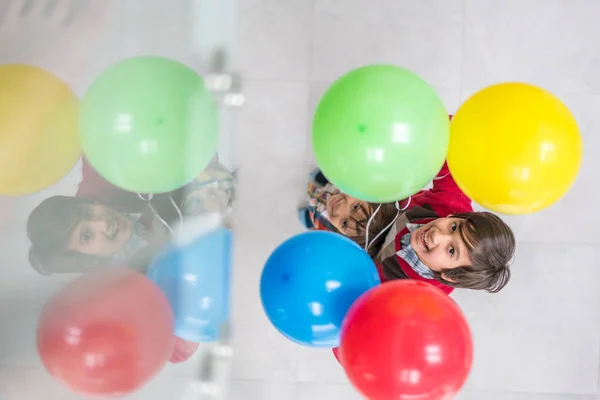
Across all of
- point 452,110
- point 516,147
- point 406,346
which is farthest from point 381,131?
point 452,110

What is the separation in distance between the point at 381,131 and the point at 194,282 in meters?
0.45

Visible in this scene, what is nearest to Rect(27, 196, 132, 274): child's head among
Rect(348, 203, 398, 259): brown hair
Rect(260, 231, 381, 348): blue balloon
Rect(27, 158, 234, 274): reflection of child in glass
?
Rect(27, 158, 234, 274): reflection of child in glass

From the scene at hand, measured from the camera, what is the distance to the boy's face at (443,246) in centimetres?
107

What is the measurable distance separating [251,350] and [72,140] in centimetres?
99

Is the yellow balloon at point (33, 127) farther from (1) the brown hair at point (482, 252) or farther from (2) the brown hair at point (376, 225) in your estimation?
(1) the brown hair at point (482, 252)

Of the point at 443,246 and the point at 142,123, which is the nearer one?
the point at 142,123

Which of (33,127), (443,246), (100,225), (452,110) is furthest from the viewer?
(452,110)

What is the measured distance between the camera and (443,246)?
1.08 meters

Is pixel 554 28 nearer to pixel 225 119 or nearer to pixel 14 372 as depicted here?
pixel 225 119

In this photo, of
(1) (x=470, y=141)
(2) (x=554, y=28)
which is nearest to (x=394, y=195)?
(1) (x=470, y=141)

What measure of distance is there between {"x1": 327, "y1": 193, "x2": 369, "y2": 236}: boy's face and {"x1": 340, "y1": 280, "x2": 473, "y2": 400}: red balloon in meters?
0.38

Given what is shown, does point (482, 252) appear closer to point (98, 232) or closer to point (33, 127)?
point (98, 232)

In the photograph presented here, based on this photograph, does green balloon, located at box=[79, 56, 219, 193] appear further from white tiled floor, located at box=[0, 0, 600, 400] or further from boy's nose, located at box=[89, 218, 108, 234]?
white tiled floor, located at box=[0, 0, 600, 400]

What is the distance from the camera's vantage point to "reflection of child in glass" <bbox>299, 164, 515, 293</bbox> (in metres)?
1.07
